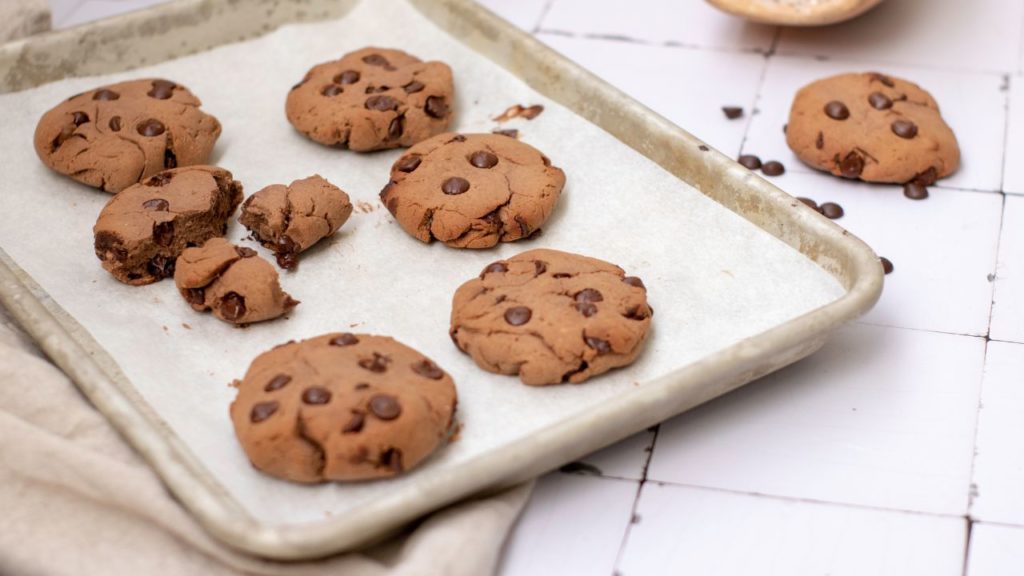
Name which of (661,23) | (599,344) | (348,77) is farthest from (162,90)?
(661,23)

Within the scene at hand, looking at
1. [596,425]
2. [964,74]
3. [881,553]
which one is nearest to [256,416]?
[596,425]

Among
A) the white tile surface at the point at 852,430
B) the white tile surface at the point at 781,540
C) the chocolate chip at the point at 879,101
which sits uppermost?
the chocolate chip at the point at 879,101

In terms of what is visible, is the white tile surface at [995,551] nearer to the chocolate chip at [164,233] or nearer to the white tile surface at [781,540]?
the white tile surface at [781,540]

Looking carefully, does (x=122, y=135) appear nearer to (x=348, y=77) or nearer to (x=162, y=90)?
(x=162, y=90)

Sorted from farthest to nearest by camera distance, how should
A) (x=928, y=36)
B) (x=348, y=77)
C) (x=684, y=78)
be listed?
(x=928, y=36), (x=684, y=78), (x=348, y=77)

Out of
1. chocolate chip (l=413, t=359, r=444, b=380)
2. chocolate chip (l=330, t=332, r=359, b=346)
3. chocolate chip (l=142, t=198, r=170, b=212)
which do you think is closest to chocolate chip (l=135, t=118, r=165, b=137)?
chocolate chip (l=142, t=198, r=170, b=212)

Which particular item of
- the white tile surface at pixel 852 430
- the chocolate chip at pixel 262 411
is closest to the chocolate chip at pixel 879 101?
the white tile surface at pixel 852 430

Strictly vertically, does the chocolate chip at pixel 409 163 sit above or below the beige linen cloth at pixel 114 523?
above
